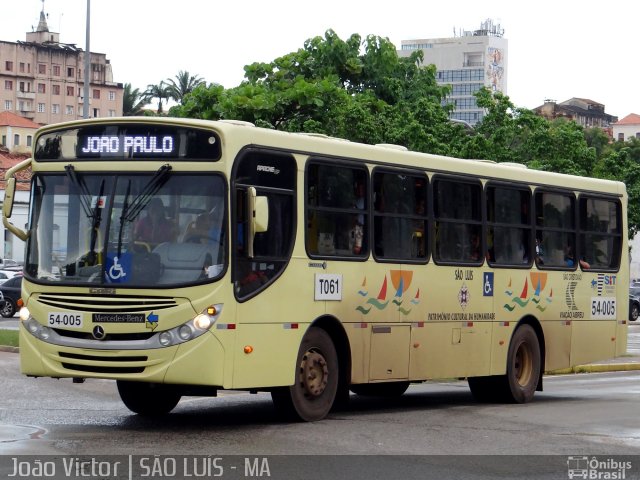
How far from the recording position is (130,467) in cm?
995

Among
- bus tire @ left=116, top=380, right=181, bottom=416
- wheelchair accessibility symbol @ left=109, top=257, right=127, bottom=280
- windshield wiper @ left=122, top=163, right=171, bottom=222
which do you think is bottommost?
bus tire @ left=116, top=380, right=181, bottom=416

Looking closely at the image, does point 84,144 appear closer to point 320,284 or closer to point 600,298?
point 320,284

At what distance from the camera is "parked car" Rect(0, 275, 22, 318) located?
4481 centimetres

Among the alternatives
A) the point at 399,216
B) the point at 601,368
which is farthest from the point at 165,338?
the point at 601,368

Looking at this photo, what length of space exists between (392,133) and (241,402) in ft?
92.5

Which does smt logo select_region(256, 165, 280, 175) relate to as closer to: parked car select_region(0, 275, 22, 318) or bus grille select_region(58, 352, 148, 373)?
bus grille select_region(58, 352, 148, 373)

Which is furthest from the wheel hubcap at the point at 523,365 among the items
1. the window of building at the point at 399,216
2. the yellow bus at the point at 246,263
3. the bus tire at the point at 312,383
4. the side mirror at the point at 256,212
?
the side mirror at the point at 256,212

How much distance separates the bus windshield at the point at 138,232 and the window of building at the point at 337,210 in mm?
1542

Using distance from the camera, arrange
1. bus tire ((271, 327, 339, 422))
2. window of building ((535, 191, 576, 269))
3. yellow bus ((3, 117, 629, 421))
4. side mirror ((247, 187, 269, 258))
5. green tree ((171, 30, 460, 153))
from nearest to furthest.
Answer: yellow bus ((3, 117, 629, 421)), side mirror ((247, 187, 269, 258)), bus tire ((271, 327, 339, 422)), window of building ((535, 191, 576, 269)), green tree ((171, 30, 460, 153))

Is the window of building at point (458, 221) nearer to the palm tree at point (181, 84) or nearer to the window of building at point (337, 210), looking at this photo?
the window of building at point (337, 210)

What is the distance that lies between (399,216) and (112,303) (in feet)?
13.6

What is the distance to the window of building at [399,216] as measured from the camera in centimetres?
1498

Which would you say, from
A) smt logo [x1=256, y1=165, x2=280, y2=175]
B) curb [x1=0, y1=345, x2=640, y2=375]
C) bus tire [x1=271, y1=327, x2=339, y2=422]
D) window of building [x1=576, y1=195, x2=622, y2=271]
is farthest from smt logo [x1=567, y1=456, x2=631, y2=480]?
curb [x1=0, y1=345, x2=640, y2=375]

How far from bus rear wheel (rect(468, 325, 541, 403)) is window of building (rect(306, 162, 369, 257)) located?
3.80m
